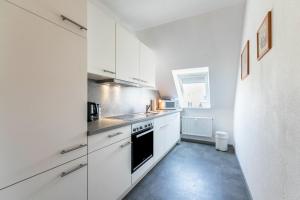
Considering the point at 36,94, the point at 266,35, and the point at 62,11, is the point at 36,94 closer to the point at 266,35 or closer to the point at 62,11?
the point at 62,11

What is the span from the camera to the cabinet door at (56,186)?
0.82m

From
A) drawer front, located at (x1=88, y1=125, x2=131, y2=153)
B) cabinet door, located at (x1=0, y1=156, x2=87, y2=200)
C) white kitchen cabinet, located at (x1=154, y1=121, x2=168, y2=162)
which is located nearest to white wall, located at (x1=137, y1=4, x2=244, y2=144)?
white kitchen cabinet, located at (x1=154, y1=121, x2=168, y2=162)

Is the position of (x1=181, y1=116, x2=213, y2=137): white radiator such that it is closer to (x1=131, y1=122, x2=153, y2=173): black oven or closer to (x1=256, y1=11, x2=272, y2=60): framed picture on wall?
(x1=131, y1=122, x2=153, y2=173): black oven

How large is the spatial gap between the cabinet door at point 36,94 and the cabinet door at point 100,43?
42cm

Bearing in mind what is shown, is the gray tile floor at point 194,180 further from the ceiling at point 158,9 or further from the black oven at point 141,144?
Result: the ceiling at point 158,9

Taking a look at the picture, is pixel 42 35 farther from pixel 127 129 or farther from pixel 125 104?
pixel 125 104

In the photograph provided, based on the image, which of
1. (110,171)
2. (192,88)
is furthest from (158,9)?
(192,88)

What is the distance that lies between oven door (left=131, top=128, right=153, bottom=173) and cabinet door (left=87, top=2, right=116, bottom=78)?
0.90m

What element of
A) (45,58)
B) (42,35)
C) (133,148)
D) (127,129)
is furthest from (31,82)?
(133,148)

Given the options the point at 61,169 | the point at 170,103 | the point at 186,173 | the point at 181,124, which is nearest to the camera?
the point at 61,169

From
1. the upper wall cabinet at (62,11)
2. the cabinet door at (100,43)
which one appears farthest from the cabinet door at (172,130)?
the upper wall cabinet at (62,11)

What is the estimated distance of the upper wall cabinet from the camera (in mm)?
887

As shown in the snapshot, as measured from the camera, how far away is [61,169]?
1032 millimetres

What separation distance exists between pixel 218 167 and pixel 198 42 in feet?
7.70
